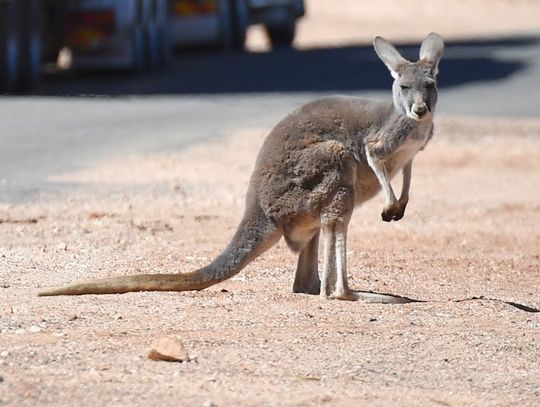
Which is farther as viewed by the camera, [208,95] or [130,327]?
[208,95]

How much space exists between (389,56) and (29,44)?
1409 cm

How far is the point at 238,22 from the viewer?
97.6 feet

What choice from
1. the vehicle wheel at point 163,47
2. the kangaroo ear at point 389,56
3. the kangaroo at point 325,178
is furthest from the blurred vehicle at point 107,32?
the kangaroo at point 325,178

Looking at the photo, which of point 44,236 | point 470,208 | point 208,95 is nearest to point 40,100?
point 208,95

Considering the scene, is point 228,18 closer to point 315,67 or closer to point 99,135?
point 315,67

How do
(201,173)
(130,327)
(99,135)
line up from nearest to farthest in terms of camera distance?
(130,327) < (201,173) < (99,135)

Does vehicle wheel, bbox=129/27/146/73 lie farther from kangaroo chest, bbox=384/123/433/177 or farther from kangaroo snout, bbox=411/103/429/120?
kangaroo snout, bbox=411/103/429/120

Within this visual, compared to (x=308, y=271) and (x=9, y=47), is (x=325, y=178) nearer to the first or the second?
(x=308, y=271)

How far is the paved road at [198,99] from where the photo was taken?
1493cm

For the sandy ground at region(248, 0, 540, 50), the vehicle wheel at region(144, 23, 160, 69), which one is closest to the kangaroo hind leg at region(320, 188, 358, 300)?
the vehicle wheel at region(144, 23, 160, 69)

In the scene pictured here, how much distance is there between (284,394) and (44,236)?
14.0ft

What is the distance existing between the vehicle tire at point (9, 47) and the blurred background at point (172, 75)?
20mm

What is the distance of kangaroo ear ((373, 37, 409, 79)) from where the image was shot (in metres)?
7.70

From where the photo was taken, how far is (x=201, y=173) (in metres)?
13.5
